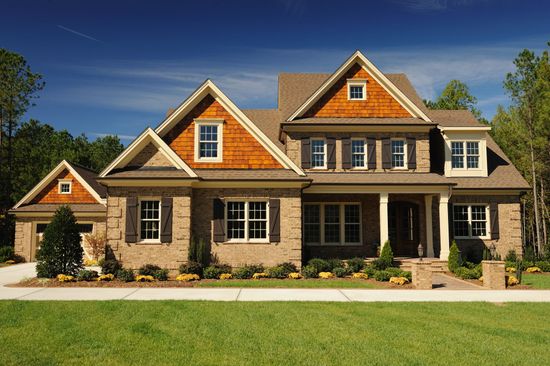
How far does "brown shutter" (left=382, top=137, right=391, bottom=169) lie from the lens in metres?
20.4

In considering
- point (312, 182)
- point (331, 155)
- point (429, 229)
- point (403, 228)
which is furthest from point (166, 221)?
point (429, 229)

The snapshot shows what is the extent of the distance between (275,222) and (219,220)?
2382 millimetres

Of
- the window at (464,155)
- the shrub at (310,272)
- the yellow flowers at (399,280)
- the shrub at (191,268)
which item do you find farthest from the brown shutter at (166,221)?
the window at (464,155)

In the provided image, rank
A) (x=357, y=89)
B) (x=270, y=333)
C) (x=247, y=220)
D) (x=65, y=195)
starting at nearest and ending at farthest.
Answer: (x=270, y=333) < (x=247, y=220) < (x=357, y=89) < (x=65, y=195)

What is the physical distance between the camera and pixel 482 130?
21.3 meters

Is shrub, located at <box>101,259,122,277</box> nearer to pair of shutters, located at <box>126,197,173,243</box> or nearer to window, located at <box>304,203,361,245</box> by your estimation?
pair of shutters, located at <box>126,197,173,243</box>

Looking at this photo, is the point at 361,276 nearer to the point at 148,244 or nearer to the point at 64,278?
the point at 148,244

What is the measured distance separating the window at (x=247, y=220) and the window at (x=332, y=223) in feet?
12.3

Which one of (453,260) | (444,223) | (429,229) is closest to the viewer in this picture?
(453,260)

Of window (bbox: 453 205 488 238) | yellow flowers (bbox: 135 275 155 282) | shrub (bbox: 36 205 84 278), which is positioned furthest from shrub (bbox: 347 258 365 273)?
shrub (bbox: 36 205 84 278)

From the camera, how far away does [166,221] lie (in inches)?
643

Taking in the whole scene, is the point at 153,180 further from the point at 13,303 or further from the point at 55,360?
the point at 55,360

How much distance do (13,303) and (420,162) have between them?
1790cm

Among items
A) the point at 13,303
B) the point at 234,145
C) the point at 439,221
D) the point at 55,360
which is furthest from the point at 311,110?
the point at 55,360
